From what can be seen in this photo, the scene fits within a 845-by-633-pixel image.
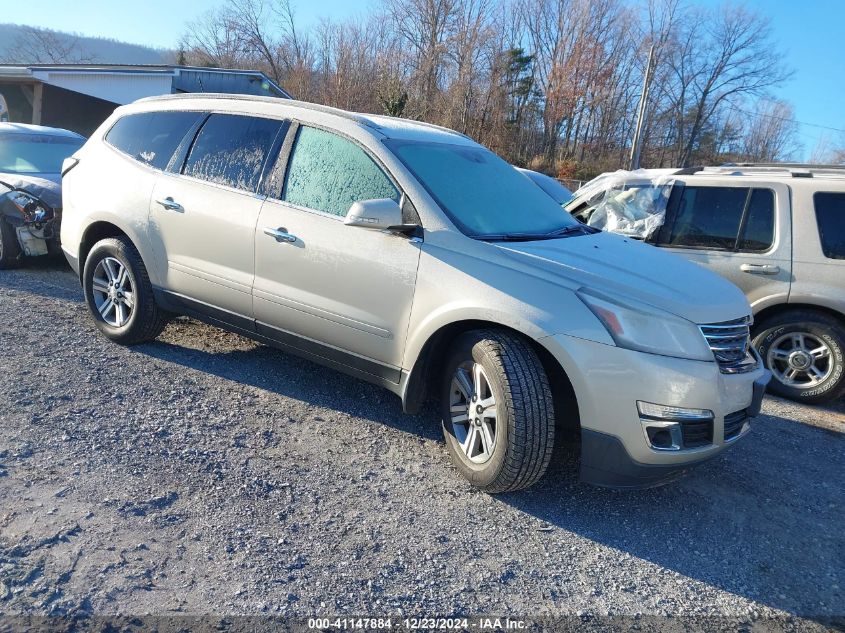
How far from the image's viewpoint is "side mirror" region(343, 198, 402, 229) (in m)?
3.29

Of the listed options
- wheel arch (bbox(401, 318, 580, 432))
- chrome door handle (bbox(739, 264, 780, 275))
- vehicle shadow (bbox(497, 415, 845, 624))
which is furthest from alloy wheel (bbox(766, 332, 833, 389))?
wheel arch (bbox(401, 318, 580, 432))

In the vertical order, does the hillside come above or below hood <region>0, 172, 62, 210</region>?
above

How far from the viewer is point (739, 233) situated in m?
5.41

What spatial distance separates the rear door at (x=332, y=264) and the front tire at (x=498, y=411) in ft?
1.39

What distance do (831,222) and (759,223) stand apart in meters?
0.52

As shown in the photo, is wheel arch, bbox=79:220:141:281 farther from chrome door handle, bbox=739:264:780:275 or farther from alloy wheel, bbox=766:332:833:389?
alloy wheel, bbox=766:332:833:389

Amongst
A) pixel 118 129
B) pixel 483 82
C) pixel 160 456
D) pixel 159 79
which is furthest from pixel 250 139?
pixel 483 82

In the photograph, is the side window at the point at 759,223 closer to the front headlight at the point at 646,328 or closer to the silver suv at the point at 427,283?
the silver suv at the point at 427,283

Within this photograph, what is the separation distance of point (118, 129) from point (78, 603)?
400cm

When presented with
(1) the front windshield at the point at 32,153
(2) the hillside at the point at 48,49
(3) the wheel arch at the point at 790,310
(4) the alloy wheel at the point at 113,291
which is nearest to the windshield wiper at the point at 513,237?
(3) the wheel arch at the point at 790,310

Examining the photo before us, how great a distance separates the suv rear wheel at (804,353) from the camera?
5.08 m

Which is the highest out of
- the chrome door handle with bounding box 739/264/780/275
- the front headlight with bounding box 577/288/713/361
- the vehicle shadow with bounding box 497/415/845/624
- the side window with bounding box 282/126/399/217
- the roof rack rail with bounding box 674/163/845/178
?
the roof rack rail with bounding box 674/163/845/178

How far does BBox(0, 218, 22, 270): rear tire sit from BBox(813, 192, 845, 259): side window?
7865 millimetres

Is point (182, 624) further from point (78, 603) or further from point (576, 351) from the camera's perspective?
point (576, 351)
